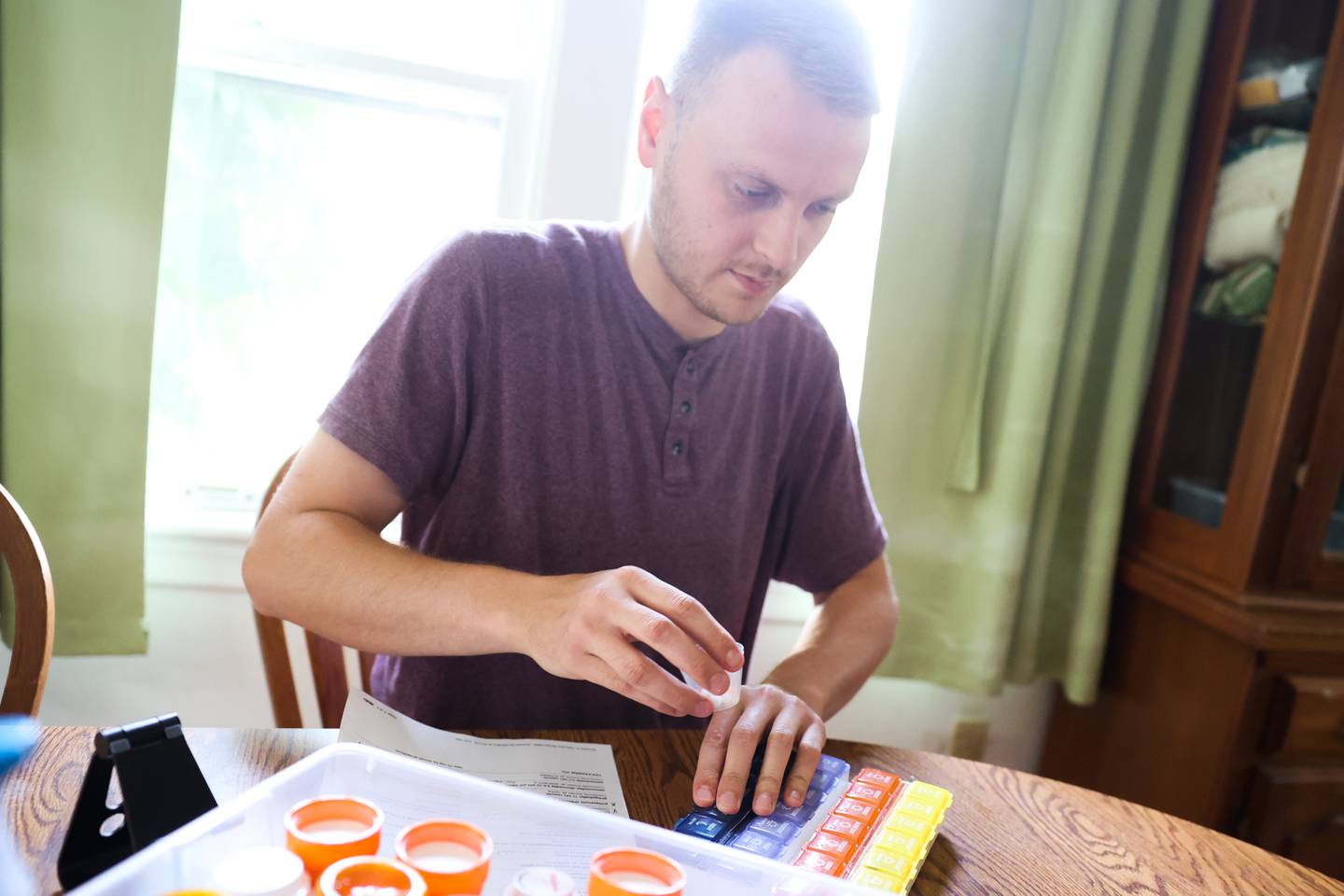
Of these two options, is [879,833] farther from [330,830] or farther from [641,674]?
[330,830]

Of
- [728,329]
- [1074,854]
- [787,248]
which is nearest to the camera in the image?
[1074,854]

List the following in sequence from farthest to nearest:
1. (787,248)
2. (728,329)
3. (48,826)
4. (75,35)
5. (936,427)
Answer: (936,427)
(75,35)
(728,329)
(787,248)
(48,826)

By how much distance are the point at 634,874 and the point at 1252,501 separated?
151cm

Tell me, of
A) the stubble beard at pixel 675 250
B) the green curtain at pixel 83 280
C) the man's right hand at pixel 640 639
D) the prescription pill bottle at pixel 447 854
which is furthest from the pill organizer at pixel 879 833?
the green curtain at pixel 83 280

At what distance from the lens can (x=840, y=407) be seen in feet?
4.29

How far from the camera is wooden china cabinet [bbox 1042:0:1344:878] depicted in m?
1.61

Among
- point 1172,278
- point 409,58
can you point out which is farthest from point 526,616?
point 1172,278

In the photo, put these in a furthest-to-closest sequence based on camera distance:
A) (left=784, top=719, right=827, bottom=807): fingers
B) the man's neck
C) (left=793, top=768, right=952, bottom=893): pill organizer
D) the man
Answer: the man's neck, the man, (left=784, top=719, right=827, bottom=807): fingers, (left=793, top=768, right=952, bottom=893): pill organizer

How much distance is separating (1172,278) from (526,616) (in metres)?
1.57

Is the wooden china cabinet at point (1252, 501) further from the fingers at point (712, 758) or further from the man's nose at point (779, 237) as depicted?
the fingers at point (712, 758)

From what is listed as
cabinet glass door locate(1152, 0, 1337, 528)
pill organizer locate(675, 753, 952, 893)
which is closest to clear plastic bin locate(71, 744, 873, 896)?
pill organizer locate(675, 753, 952, 893)

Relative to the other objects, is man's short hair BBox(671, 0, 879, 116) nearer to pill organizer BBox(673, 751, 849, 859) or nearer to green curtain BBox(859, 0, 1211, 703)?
pill organizer BBox(673, 751, 849, 859)

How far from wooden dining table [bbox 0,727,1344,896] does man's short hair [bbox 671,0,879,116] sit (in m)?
0.64

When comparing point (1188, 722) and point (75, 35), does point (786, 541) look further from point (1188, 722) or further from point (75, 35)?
point (75, 35)
